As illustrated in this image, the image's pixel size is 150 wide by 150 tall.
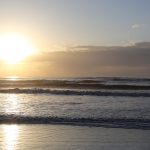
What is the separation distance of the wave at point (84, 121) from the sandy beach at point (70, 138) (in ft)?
2.85

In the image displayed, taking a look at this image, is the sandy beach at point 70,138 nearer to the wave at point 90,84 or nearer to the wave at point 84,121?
the wave at point 84,121

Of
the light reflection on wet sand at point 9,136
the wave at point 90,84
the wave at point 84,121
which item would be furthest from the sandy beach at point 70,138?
the wave at point 90,84

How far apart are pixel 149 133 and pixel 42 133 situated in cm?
390

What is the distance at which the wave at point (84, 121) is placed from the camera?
15.8m

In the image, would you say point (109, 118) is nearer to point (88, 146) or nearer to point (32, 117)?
point (32, 117)

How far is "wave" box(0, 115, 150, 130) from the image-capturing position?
1578cm

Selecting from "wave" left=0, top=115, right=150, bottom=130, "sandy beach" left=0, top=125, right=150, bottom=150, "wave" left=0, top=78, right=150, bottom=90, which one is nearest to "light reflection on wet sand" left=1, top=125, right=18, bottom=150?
"sandy beach" left=0, top=125, right=150, bottom=150

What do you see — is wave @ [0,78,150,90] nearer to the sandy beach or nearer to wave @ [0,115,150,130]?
wave @ [0,115,150,130]

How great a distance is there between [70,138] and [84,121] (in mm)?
4112

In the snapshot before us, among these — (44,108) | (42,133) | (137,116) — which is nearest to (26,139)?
(42,133)

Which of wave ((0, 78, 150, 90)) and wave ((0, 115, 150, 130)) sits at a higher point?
wave ((0, 78, 150, 90))

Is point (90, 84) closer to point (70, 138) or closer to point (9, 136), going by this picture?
point (9, 136)

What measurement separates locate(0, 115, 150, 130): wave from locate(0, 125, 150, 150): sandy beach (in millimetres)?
868

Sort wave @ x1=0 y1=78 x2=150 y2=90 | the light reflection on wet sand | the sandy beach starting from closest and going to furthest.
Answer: the sandy beach
the light reflection on wet sand
wave @ x1=0 y1=78 x2=150 y2=90
